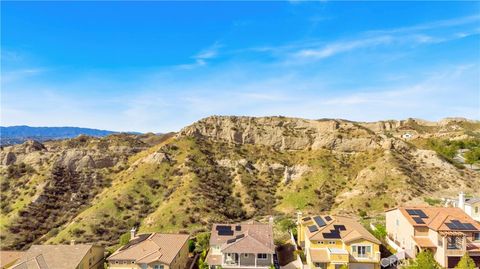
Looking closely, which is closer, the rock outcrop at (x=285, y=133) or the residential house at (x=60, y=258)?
the residential house at (x=60, y=258)

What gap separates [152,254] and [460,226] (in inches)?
1304

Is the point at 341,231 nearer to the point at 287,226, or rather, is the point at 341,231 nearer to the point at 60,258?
the point at 287,226

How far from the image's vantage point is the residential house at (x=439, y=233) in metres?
36.3

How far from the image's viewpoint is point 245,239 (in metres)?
39.4

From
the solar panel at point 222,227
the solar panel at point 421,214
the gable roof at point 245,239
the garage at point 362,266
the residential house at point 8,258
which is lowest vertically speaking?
the residential house at point 8,258

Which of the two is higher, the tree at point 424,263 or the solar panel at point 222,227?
the solar panel at point 222,227

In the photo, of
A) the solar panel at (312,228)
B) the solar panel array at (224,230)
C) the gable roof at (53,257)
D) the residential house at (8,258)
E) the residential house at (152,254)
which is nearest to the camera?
the gable roof at (53,257)

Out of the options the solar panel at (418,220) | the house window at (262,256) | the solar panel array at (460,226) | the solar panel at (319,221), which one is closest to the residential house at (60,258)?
the house window at (262,256)

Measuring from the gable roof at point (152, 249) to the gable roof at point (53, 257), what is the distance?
11.1 feet

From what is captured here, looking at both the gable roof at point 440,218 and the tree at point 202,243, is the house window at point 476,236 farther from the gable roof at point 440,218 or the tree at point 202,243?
the tree at point 202,243

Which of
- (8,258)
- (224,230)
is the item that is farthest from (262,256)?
(8,258)

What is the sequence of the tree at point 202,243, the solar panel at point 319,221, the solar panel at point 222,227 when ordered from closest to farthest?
the solar panel at point 319,221 → the solar panel at point 222,227 → the tree at point 202,243

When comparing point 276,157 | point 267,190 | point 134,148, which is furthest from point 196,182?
point 134,148

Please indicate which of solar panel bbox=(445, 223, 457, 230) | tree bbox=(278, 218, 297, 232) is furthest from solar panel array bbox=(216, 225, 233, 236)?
solar panel bbox=(445, 223, 457, 230)
